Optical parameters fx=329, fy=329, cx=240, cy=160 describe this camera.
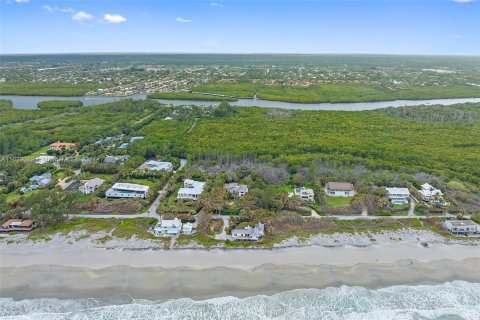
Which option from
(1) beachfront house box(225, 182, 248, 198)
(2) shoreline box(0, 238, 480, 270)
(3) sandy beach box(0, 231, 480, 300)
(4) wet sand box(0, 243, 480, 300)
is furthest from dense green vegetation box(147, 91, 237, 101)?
(4) wet sand box(0, 243, 480, 300)

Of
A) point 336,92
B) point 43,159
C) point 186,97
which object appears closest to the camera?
point 43,159

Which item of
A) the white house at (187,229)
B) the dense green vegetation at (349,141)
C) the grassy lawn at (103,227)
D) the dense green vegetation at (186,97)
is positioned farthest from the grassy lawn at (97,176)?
the dense green vegetation at (186,97)

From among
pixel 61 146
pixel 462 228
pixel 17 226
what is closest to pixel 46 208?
pixel 17 226

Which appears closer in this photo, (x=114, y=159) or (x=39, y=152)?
(x=114, y=159)

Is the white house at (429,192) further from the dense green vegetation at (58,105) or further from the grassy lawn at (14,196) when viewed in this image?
the dense green vegetation at (58,105)

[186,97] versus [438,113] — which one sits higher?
[186,97]

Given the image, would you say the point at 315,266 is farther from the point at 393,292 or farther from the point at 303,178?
the point at 303,178

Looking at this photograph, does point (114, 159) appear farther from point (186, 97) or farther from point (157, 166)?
point (186, 97)

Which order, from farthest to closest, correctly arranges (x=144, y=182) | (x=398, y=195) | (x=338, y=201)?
(x=144, y=182), (x=398, y=195), (x=338, y=201)
